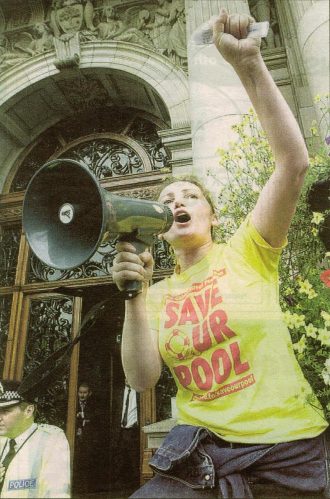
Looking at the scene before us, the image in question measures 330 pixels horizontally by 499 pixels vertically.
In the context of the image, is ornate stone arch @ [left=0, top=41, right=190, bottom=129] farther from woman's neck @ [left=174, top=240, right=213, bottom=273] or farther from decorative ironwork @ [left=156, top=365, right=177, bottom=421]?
woman's neck @ [left=174, top=240, right=213, bottom=273]

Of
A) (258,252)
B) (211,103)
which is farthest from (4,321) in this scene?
(258,252)

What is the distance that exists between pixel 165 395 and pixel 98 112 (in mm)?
2556

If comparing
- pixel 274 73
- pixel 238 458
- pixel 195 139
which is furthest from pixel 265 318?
pixel 274 73

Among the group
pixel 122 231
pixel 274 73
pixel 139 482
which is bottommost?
pixel 139 482

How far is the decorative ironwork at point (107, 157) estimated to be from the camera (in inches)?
134

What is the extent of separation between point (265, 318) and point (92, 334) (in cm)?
226

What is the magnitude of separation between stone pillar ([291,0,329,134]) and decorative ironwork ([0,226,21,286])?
246 centimetres

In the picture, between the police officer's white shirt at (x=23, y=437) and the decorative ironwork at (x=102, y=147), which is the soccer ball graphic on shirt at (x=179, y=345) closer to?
the police officer's white shirt at (x=23, y=437)

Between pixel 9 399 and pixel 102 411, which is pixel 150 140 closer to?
pixel 102 411

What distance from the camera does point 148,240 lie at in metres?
0.92

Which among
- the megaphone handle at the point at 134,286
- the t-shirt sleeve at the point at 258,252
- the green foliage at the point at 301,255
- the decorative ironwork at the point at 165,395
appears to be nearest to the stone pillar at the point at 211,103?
the green foliage at the point at 301,255

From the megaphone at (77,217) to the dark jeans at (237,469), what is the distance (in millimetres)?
360

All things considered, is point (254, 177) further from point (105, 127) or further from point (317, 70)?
point (105, 127)

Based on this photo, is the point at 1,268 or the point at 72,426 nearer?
the point at 72,426
